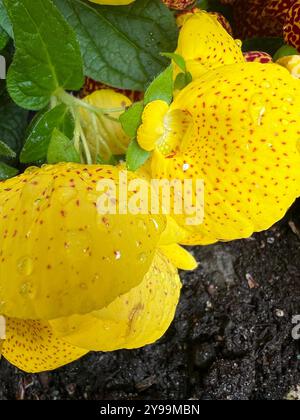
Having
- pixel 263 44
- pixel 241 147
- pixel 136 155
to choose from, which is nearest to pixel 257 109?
pixel 241 147

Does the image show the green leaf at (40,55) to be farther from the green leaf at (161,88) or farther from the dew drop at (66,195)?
the dew drop at (66,195)

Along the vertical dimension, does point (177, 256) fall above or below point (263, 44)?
below

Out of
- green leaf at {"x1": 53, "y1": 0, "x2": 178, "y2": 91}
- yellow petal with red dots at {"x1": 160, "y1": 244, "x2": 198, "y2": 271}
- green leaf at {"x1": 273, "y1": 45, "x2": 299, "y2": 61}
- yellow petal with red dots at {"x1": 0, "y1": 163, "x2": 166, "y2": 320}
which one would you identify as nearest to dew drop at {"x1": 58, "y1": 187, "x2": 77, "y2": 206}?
yellow petal with red dots at {"x1": 0, "y1": 163, "x2": 166, "y2": 320}

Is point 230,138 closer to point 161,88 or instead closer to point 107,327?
point 161,88

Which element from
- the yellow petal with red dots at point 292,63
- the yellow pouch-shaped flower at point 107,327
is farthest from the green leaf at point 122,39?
the yellow pouch-shaped flower at point 107,327

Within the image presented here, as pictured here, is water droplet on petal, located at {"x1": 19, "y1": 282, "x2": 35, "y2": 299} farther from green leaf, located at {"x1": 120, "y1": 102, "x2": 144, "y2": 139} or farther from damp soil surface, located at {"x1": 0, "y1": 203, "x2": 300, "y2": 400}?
damp soil surface, located at {"x1": 0, "y1": 203, "x2": 300, "y2": 400}
